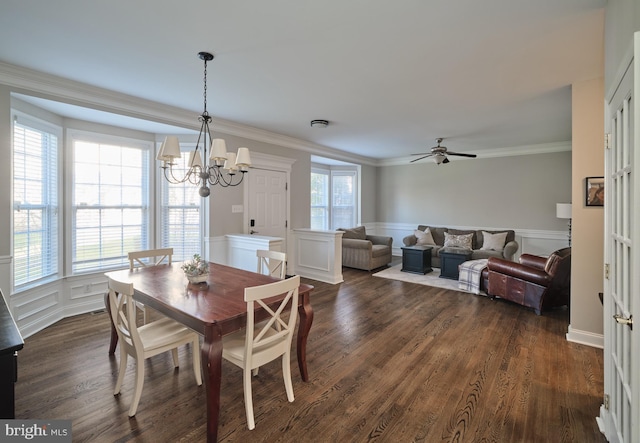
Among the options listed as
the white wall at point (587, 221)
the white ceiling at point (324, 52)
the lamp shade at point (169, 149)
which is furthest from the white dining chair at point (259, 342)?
the white wall at point (587, 221)

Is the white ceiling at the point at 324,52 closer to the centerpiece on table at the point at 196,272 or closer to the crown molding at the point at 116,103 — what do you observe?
the crown molding at the point at 116,103

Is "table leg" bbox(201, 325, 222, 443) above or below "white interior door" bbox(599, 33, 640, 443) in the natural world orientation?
below

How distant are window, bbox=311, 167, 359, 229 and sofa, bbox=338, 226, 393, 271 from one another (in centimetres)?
125

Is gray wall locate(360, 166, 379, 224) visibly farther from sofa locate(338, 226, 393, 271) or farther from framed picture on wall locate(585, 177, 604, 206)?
framed picture on wall locate(585, 177, 604, 206)

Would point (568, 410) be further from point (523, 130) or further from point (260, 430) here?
point (523, 130)

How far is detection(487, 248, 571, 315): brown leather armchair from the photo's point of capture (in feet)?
12.0

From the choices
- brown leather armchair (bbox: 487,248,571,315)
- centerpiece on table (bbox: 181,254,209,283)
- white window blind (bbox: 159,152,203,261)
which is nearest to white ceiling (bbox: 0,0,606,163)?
white window blind (bbox: 159,152,203,261)

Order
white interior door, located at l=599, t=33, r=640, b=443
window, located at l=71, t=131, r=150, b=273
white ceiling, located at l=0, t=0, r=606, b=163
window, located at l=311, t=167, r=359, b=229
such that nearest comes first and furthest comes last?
white interior door, located at l=599, t=33, r=640, b=443
white ceiling, located at l=0, t=0, r=606, b=163
window, located at l=71, t=131, r=150, b=273
window, located at l=311, t=167, r=359, b=229

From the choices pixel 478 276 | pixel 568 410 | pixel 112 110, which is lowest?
pixel 568 410

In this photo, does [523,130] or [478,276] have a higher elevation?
[523,130]

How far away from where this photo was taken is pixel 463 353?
2.80 metres

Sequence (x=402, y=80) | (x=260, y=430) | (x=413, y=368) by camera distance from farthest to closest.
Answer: (x=402, y=80) < (x=413, y=368) < (x=260, y=430)

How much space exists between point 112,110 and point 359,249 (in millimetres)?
4629

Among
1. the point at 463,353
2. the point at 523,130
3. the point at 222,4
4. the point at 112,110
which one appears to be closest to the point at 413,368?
the point at 463,353
